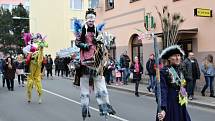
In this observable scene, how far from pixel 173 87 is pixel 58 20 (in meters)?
47.3

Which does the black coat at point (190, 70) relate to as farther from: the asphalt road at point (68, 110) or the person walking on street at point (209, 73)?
the asphalt road at point (68, 110)

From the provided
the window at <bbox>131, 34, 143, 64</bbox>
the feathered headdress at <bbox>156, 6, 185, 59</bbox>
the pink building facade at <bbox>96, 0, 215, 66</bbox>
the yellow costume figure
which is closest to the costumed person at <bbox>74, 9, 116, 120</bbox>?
the yellow costume figure

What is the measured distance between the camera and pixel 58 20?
52.2 meters

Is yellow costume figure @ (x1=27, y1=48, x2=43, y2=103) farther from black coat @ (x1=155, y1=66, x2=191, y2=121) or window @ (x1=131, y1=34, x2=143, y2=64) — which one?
window @ (x1=131, y1=34, x2=143, y2=64)

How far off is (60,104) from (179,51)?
7644mm

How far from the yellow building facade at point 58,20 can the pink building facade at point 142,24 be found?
77.3 feet

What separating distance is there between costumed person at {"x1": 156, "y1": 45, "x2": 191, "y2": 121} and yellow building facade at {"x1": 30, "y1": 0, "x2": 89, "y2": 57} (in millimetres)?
45962

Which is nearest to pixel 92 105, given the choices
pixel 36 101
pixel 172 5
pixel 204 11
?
pixel 36 101

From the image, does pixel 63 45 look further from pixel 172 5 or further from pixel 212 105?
pixel 212 105

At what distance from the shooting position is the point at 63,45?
2076 inches

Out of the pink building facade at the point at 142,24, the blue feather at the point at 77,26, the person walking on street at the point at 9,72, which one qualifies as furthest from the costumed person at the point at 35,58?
the pink building facade at the point at 142,24

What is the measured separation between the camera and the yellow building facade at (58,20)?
51906 millimetres

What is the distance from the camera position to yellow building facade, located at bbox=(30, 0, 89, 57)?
51.9 meters

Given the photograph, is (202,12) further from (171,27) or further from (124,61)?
(124,61)
